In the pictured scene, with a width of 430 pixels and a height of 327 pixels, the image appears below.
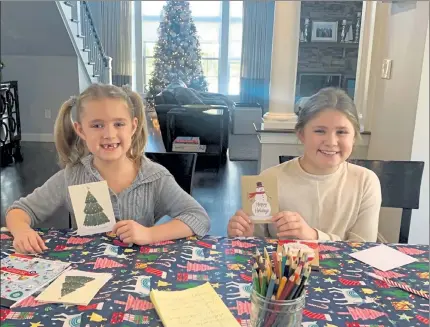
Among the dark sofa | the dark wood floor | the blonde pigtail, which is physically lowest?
the dark wood floor

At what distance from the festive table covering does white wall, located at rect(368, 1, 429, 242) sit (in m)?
1.17

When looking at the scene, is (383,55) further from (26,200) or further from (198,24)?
(198,24)

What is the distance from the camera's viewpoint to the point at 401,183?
1367 mm

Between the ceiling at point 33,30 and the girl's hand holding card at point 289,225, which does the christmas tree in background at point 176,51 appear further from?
the girl's hand holding card at point 289,225

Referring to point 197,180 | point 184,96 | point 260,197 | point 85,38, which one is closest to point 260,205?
point 260,197

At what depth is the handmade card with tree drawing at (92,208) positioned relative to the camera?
3.41 feet

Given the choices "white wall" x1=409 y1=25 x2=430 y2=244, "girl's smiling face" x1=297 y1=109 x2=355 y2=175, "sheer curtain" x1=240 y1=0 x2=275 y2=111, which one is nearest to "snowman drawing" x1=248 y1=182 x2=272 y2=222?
"girl's smiling face" x1=297 y1=109 x2=355 y2=175

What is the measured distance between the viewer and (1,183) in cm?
345

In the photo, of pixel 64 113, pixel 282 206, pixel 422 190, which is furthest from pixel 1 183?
pixel 422 190

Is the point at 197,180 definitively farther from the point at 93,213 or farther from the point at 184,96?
the point at 93,213

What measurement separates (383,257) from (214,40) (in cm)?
660

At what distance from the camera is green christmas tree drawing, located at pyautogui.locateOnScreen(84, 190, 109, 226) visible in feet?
3.44

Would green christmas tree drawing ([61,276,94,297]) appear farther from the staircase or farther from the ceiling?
the ceiling

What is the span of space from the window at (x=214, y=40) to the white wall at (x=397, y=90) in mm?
4715
